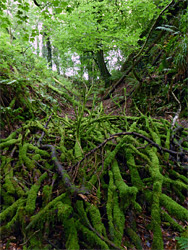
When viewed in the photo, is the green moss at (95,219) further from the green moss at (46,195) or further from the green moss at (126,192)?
the green moss at (46,195)

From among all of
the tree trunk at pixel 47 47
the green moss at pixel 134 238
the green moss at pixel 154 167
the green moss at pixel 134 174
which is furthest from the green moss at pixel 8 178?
the tree trunk at pixel 47 47

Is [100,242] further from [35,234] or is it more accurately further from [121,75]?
[121,75]

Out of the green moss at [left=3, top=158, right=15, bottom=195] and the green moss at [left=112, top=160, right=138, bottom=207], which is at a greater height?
the green moss at [left=3, top=158, right=15, bottom=195]

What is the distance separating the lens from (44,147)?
99.7 inches

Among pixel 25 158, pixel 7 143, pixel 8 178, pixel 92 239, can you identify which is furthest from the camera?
pixel 7 143

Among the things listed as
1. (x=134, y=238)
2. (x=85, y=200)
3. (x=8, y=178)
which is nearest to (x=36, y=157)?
(x=8, y=178)

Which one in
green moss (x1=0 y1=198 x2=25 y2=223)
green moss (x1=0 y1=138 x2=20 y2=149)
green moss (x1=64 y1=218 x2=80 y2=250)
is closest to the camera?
green moss (x1=64 y1=218 x2=80 y2=250)

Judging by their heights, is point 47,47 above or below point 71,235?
above

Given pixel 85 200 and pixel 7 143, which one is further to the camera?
pixel 7 143

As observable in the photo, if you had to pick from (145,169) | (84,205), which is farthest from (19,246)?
(145,169)

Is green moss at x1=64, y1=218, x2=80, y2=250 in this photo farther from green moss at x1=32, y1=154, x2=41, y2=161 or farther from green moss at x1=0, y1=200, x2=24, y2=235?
green moss at x1=32, y1=154, x2=41, y2=161

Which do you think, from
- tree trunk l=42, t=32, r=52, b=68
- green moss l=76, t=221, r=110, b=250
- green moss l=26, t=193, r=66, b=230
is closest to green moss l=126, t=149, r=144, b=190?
green moss l=76, t=221, r=110, b=250

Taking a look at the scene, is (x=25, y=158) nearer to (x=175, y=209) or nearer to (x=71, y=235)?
(x=71, y=235)

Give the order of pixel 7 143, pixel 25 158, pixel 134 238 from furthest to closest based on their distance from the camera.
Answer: pixel 7 143
pixel 25 158
pixel 134 238
